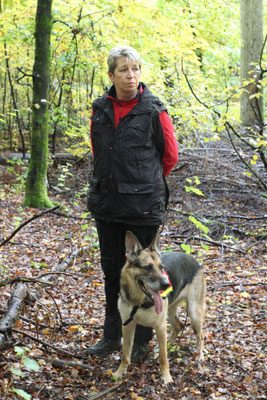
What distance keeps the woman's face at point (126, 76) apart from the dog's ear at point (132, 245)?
1260mm

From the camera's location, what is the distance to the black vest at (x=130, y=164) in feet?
11.5

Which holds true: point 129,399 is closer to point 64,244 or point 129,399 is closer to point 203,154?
point 64,244

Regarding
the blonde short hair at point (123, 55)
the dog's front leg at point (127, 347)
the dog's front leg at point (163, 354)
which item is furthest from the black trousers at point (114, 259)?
the blonde short hair at point (123, 55)

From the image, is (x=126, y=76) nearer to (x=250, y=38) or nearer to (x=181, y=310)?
(x=181, y=310)

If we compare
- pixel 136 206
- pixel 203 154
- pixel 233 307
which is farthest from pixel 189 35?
pixel 136 206

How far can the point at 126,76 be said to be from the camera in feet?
11.6

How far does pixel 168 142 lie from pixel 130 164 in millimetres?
440

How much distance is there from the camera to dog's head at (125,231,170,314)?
346cm

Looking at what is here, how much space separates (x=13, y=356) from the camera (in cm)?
335

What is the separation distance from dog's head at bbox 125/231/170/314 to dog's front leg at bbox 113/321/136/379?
1.40ft

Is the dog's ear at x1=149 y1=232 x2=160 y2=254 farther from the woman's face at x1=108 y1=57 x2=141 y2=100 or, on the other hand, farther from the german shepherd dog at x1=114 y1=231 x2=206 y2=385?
the woman's face at x1=108 y1=57 x2=141 y2=100

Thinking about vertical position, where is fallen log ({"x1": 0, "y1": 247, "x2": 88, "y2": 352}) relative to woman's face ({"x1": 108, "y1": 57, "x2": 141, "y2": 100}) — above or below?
below

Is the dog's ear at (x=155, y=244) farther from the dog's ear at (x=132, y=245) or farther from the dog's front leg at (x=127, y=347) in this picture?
the dog's front leg at (x=127, y=347)

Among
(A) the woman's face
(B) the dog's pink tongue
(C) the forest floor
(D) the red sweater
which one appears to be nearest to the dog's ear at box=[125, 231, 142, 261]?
(B) the dog's pink tongue
